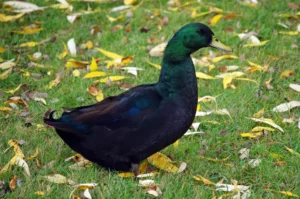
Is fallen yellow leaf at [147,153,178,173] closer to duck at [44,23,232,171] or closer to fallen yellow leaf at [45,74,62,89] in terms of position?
duck at [44,23,232,171]

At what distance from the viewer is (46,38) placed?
20.9 feet

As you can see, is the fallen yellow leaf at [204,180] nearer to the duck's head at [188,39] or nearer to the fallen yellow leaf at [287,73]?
the duck's head at [188,39]

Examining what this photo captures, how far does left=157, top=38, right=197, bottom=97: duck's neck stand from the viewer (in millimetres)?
4223

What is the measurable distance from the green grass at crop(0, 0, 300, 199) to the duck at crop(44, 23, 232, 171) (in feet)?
0.60

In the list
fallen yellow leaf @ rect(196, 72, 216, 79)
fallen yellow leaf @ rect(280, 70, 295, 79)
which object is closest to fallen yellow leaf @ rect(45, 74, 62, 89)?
fallen yellow leaf @ rect(196, 72, 216, 79)

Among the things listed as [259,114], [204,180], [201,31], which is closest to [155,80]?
[259,114]

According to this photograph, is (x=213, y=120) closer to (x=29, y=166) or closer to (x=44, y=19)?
(x=29, y=166)

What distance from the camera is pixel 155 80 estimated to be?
5703 mm

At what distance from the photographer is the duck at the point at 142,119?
13.6ft

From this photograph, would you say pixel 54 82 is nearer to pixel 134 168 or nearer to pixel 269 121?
pixel 134 168

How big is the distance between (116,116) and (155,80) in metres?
1.57

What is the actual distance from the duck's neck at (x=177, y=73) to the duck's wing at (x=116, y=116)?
90 millimetres

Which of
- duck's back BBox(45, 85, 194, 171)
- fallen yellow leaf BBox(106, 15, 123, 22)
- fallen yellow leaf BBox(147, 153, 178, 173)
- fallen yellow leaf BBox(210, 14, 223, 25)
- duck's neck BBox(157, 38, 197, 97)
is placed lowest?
fallen yellow leaf BBox(210, 14, 223, 25)

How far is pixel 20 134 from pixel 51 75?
43.2 inches
